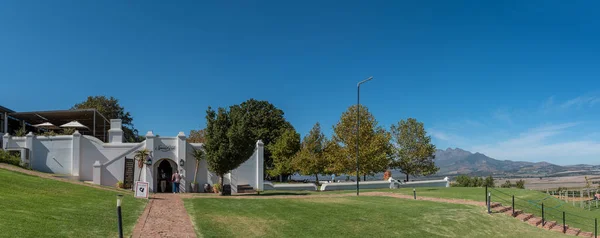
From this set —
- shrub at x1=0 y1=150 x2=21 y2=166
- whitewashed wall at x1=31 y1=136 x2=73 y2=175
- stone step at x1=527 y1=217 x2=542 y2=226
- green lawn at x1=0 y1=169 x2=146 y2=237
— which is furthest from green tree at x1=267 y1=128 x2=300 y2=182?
green lawn at x1=0 y1=169 x2=146 y2=237

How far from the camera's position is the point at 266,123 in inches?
2285

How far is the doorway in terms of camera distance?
30.6 metres

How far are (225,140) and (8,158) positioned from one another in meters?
14.5

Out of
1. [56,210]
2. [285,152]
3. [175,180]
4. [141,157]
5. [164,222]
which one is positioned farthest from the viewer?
[285,152]

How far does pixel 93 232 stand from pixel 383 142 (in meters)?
34.6

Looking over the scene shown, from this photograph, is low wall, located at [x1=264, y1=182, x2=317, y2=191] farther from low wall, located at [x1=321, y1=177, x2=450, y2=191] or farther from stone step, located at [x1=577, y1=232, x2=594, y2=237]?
stone step, located at [x1=577, y1=232, x2=594, y2=237]

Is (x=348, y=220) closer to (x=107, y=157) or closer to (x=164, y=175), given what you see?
(x=164, y=175)

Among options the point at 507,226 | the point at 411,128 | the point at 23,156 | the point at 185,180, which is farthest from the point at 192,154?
the point at 411,128

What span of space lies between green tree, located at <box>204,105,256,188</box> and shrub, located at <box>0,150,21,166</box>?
42.5 feet

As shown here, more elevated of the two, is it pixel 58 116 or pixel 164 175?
pixel 58 116

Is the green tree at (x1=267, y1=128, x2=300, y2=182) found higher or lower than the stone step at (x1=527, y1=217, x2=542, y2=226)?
higher

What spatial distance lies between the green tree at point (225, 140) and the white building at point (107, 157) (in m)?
4.42

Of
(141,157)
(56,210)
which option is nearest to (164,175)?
(141,157)

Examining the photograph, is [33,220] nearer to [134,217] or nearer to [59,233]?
[59,233]
